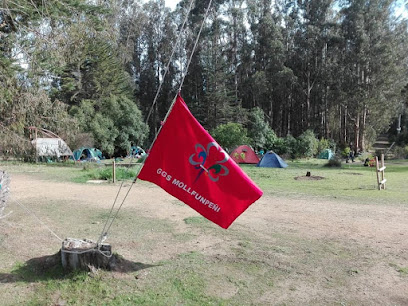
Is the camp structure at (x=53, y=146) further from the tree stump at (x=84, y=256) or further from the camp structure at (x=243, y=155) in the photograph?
the tree stump at (x=84, y=256)

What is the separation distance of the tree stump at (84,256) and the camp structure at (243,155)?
65.0 ft

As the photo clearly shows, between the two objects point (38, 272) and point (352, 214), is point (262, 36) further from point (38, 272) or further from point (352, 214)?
point (38, 272)

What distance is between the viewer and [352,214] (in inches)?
305

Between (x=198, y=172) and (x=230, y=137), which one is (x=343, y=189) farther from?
(x=230, y=137)

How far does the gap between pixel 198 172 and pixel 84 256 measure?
159 cm

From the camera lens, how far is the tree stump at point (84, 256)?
4051 millimetres

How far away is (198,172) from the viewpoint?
164 inches

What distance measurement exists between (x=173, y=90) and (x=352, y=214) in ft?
126

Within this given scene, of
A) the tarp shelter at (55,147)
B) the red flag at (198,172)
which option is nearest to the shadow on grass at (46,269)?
the red flag at (198,172)

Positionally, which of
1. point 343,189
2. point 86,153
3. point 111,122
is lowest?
point 343,189

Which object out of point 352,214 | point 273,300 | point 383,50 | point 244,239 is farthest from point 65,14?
point 383,50

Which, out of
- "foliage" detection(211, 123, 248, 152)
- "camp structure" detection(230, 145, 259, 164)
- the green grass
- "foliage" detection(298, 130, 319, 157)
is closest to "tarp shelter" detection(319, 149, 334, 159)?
"foliage" detection(298, 130, 319, 157)

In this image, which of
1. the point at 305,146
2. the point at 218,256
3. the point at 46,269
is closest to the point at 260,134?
the point at 305,146

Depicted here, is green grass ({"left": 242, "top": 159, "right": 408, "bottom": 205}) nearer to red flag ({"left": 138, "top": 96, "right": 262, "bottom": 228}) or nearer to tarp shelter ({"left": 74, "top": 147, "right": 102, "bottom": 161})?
red flag ({"left": 138, "top": 96, "right": 262, "bottom": 228})
